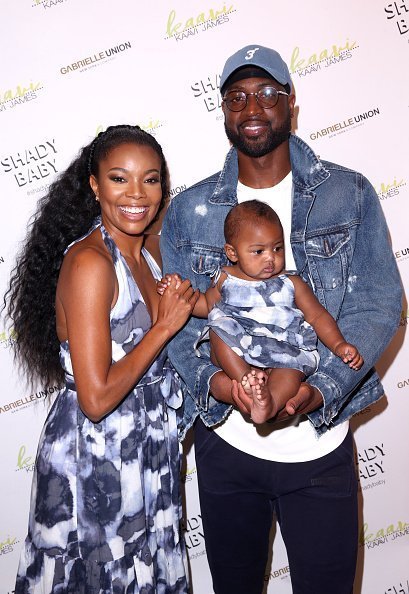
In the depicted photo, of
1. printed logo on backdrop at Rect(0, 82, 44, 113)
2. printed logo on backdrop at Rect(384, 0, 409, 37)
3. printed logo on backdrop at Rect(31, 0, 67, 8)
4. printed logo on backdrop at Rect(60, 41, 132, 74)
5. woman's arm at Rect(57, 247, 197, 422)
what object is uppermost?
printed logo on backdrop at Rect(31, 0, 67, 8)

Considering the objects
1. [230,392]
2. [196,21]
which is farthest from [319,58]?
[230,392]

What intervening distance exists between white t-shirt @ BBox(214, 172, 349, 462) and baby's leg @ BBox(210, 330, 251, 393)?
264mm

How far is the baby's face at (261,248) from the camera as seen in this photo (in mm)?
2166

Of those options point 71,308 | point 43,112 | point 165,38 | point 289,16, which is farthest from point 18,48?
point 71,308

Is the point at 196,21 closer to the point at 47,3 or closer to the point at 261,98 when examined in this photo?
the point at 47,3

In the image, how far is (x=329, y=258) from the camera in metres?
2.32

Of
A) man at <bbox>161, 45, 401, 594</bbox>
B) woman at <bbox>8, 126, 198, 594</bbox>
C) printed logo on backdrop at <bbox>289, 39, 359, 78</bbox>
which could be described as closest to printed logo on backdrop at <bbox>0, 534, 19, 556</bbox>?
woman at <bbox>8, 126, 198, 594</bbox>

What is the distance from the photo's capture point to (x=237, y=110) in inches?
90.2

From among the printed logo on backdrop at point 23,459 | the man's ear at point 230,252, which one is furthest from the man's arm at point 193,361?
the printed logo on backdrop at point 23,459

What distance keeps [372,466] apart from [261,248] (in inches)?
68.5

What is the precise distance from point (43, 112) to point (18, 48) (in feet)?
0.91

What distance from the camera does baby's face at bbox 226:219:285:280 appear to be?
2.17 meters

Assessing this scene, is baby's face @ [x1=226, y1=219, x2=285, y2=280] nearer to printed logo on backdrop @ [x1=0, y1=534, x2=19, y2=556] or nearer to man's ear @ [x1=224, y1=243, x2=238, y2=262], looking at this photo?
man's ear @ [x1=224, y1=243, x2=238, y2=262]

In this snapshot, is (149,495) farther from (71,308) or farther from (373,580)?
(373,580)
